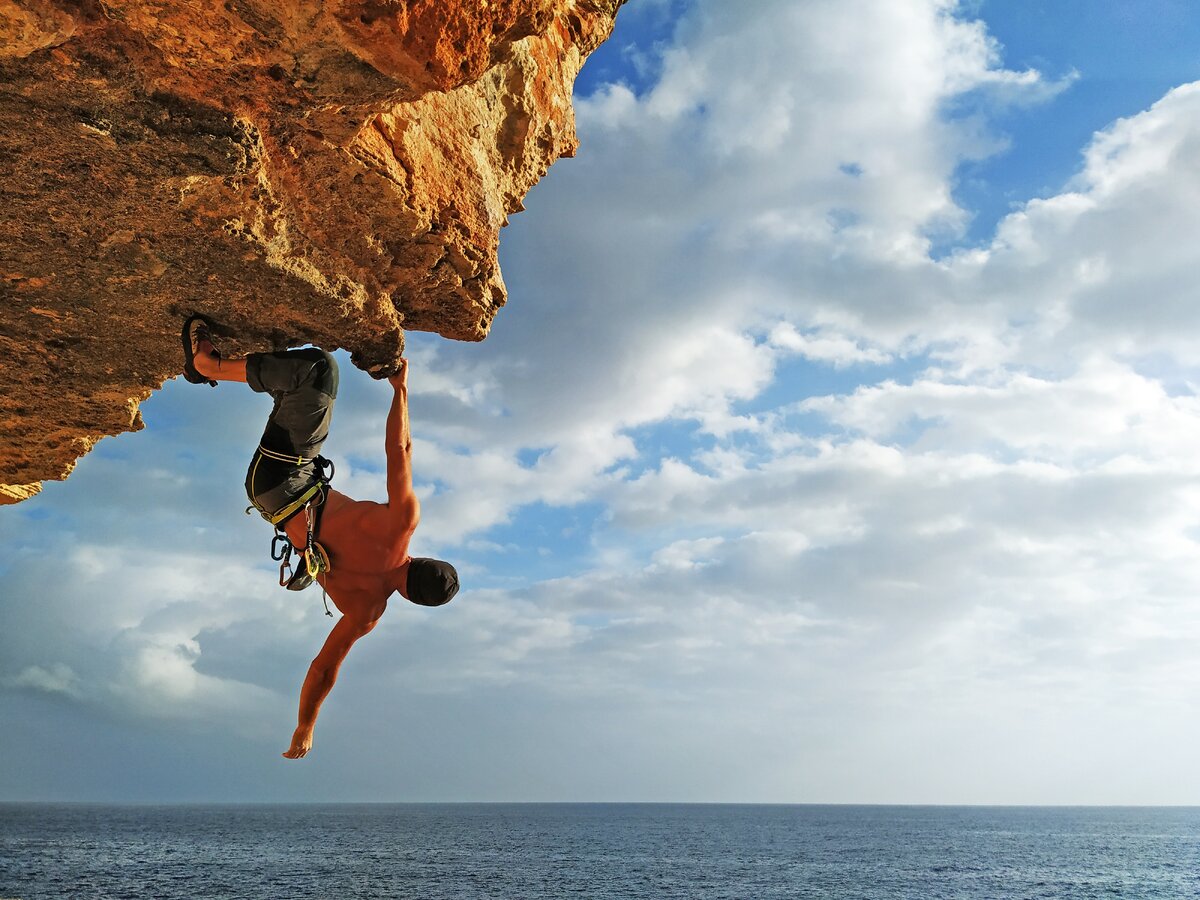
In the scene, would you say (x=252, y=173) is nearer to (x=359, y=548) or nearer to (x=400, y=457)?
(x=400, y=457)

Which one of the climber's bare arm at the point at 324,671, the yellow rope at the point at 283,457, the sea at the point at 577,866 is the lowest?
the sea at the point at 577,866

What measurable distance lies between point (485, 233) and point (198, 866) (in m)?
73.1

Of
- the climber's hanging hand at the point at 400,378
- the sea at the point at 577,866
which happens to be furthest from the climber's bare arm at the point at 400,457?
the sea at the point at 577,866

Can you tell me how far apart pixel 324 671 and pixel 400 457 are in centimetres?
174

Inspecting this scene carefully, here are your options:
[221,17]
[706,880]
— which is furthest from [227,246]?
[706,880]

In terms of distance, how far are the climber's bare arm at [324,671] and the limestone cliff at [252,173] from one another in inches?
76.6

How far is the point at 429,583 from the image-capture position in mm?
6465

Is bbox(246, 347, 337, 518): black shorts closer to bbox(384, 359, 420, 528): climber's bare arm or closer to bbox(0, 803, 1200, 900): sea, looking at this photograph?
bbox(384, 359, 420, 528): climber's bare arm

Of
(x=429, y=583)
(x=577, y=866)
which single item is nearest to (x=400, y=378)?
(x=429, y=583)

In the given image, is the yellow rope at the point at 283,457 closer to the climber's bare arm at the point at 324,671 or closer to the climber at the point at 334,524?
the climber at the point at 334,524

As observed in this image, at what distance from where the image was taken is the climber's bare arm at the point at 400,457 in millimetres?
6184

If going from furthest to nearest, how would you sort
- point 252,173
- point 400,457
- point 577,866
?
point 577,866, point 400,457, point 252,173

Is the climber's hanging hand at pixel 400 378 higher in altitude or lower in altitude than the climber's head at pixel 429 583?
higher

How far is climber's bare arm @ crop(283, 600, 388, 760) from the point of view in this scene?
6430 mm
